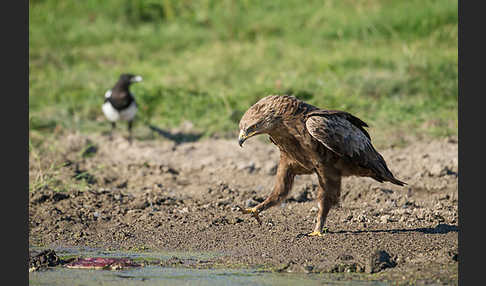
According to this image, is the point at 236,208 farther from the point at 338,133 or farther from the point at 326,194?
the point at 338,133

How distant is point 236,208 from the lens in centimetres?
733

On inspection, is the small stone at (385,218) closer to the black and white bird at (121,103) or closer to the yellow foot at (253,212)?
the yellow foot at (253,212)

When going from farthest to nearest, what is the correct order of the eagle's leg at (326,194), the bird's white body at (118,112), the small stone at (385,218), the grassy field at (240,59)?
the grassy field at (240,59) < the bird's white body at (118,112) < the small stone at (385,218) < the eagle's leg at (326,194)

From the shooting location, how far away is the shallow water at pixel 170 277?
511cm

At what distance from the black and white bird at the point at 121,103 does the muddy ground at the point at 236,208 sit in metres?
0.39

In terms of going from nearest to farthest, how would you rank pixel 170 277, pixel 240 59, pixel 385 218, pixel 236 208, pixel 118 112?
1. pixel 170 277
2. pixel 385 218
3. pixel 236 208
4. pixel 118 112
5. pixel 240 59

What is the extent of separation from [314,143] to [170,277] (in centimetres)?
151

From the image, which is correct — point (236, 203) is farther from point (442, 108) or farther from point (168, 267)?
point (442, 108)

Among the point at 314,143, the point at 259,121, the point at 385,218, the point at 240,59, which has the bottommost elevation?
the point at 385,218

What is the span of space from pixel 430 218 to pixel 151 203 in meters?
2.54

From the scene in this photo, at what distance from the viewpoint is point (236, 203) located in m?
7.56

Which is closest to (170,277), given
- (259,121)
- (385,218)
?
(259,121)

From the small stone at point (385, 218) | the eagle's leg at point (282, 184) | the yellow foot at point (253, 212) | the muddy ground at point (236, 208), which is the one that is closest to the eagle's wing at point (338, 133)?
the eagle's leg at point (282, 184)

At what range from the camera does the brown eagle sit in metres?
5.84
